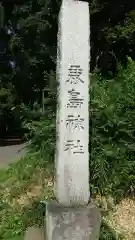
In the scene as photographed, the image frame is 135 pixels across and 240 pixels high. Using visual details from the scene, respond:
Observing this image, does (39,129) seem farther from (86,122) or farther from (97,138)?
(86,122)

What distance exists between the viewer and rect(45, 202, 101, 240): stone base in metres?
4.93

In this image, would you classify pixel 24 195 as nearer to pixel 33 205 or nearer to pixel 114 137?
pixel 33 205

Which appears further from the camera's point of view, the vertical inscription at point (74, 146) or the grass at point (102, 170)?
the grass at point (102, 170)

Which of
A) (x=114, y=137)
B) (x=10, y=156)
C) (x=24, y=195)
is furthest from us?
(x=10, y=156)

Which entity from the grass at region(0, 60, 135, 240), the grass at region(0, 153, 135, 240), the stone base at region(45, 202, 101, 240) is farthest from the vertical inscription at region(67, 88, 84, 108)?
the grass at region(0, 153, 135, 240)

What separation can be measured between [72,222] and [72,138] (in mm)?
960

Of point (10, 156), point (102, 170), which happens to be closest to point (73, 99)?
point (102, 170)

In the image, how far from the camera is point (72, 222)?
4949 mm

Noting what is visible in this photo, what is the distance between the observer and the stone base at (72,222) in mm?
4926

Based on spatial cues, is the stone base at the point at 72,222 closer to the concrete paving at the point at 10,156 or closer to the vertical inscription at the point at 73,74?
the vertical inscription at the point at 73,74

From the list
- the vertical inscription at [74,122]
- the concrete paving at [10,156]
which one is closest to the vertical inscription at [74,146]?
the vertical inscription at [74,122]

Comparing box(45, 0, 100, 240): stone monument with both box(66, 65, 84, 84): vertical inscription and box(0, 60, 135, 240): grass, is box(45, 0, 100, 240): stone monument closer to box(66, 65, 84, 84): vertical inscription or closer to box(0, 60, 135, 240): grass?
box(66, 65, 84, 84): vertical inscription

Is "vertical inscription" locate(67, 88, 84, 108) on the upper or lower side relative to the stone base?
upper

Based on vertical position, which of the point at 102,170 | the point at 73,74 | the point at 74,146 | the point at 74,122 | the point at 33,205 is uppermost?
the point at 73,74
